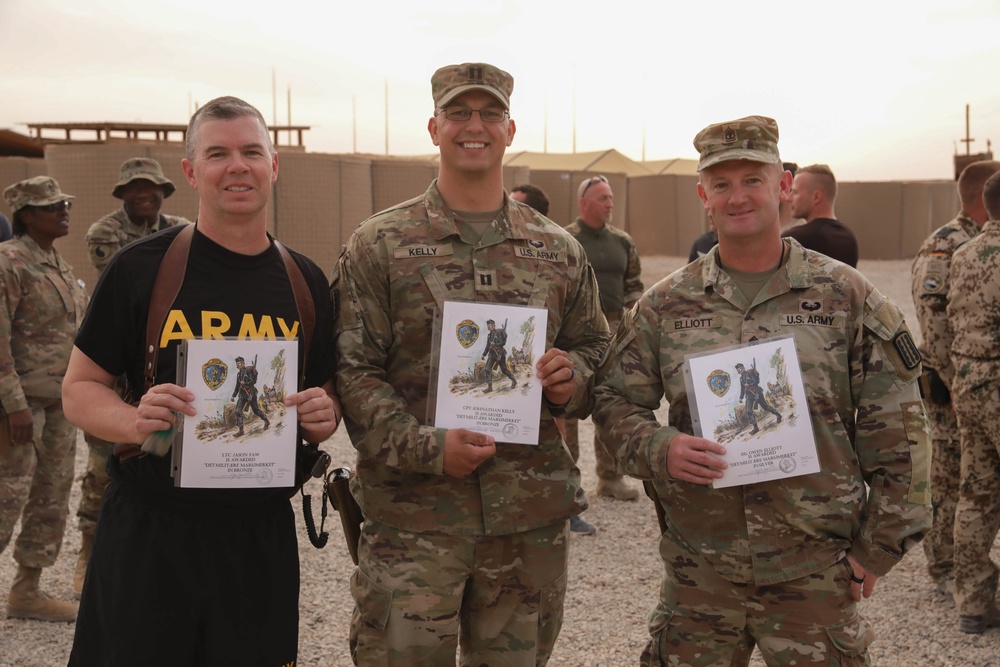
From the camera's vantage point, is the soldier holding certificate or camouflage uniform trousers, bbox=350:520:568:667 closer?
the soldier holding certificate

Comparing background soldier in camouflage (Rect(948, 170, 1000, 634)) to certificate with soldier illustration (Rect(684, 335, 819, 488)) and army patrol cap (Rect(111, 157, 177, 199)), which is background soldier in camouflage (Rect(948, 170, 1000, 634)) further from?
army patrol cap (Rect(111, 157, 177, 199))

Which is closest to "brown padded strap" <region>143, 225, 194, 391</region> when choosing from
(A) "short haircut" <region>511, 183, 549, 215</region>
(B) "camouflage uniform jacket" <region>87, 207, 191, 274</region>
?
(B) "camouflage uniform jacket" <region>87, 207, 191, 274</region>

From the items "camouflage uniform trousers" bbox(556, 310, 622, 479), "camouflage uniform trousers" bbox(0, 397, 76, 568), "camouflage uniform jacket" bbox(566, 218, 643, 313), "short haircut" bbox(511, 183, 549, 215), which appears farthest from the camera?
"camouflage uniform jacket" bbox(566, 218, 643, 313)

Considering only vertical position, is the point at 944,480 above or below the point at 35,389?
below

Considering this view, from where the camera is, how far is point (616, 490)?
7.84 m

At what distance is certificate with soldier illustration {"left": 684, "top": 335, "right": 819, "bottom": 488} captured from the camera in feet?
9.18

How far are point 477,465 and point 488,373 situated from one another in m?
0.29

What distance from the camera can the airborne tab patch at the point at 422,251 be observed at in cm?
310

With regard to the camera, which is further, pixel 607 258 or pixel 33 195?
pixel 607 258

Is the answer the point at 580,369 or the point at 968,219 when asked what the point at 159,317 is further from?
the point at 968,219

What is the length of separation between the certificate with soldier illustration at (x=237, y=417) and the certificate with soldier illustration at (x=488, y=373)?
1.66ft

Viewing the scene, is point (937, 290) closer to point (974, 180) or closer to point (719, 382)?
point (974, 180)

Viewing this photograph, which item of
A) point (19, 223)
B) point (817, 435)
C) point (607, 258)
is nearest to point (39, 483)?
point (19, 223)

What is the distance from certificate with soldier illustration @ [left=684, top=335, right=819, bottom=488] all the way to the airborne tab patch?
3.06 feet
